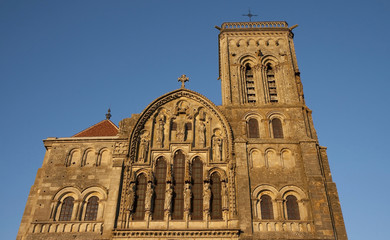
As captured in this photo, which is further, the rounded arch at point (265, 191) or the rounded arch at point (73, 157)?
the rounded arch at point (73, 157)

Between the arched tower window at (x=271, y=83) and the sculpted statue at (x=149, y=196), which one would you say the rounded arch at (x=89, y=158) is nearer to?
the sculpted statue at (x=149, y=196)

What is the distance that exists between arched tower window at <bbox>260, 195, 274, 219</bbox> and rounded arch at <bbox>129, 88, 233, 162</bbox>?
3316mm

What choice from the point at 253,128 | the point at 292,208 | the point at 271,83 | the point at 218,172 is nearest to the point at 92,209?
the point at 218,172

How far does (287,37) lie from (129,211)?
63.0 feet

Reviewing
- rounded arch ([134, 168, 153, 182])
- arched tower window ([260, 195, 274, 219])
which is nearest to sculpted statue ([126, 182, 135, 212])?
rounded arch ([134, 168, 153, 182])

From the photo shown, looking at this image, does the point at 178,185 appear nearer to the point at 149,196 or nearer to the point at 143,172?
the point at 149,196

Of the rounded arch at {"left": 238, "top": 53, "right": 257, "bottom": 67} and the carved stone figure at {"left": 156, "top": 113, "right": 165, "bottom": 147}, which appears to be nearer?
the carved stone figure at {"left": 156, "top": 113, "right": 165, "bottom": 147}

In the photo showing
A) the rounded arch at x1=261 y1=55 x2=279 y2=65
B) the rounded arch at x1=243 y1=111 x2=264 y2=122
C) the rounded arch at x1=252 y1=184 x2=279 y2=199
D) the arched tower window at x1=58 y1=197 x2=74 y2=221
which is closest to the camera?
the arched tower window at x1=58 y1=197 x2=74 y2=221

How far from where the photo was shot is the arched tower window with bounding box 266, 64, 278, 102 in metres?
28.5

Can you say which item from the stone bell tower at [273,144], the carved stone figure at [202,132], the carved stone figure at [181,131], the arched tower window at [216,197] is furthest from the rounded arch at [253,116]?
the arched tower window at [216,197]

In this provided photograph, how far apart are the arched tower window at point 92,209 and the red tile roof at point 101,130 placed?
5.50 metres

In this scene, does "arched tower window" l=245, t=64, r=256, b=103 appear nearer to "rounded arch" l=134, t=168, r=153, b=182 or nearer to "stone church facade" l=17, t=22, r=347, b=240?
"stone church facade" l=17, t=22, r=347, b=240

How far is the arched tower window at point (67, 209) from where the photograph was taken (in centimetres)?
2244

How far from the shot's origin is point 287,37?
1238 inches
